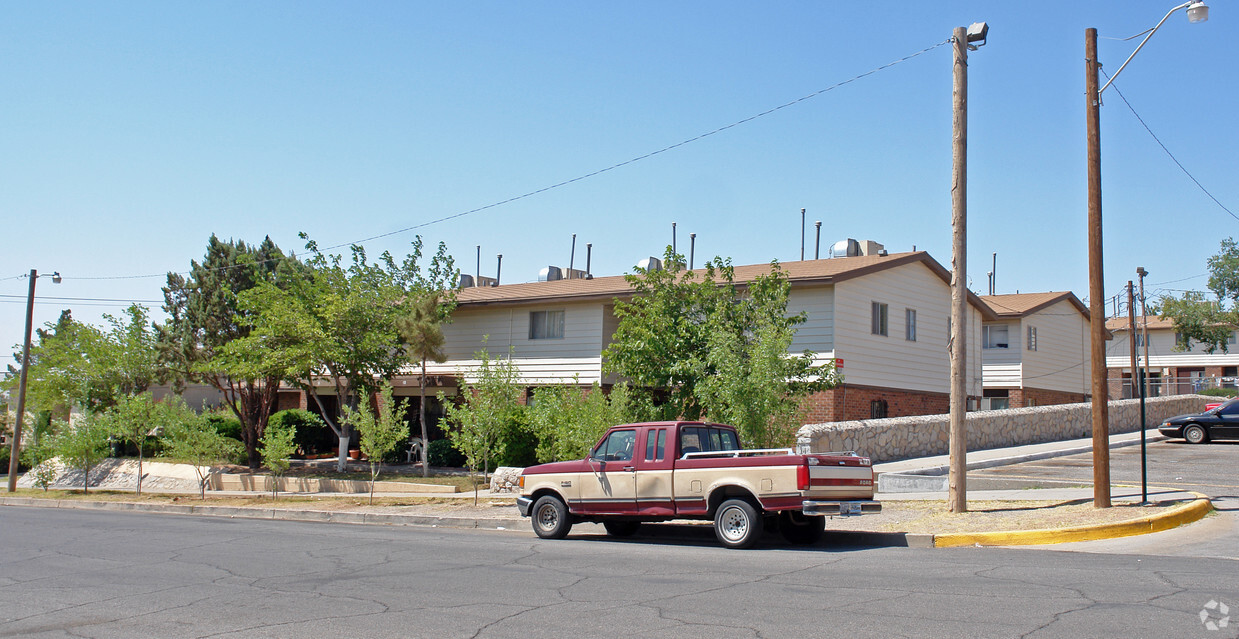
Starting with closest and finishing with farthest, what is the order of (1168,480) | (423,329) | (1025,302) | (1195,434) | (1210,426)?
(1168,480) < (1210,426) < (1195,434) < (423,329) < (1025,302)

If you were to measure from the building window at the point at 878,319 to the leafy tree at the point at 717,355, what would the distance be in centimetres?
643

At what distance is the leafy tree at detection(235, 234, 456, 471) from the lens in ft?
88.7

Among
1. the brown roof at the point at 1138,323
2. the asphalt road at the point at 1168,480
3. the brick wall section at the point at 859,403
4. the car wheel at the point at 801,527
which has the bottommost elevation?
the car wheel at the point at 801,527

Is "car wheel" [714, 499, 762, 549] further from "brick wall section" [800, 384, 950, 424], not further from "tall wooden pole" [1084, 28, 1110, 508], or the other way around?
"brick wall section" [800, 384, 950, 424]

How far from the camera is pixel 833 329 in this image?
25.8 meters

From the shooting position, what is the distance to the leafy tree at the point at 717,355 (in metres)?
17.8

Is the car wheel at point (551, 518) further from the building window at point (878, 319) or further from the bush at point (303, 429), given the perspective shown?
the bush at point (303, 429)

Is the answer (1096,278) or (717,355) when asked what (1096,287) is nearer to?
(1096,278)

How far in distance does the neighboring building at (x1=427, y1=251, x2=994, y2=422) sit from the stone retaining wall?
3.21 metres

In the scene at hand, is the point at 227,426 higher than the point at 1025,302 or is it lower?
lower

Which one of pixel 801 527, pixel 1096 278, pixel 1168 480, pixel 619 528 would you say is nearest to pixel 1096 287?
pixel 1096 278

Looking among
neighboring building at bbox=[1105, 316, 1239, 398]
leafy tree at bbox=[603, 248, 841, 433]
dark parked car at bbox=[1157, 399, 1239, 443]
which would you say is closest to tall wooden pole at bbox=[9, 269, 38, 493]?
leafy tree at bbox=[603, 248, 841, 433]

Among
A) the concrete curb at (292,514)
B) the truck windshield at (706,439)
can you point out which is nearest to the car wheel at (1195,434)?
the truck windshield at (706,439)

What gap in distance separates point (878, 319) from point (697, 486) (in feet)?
55.3
